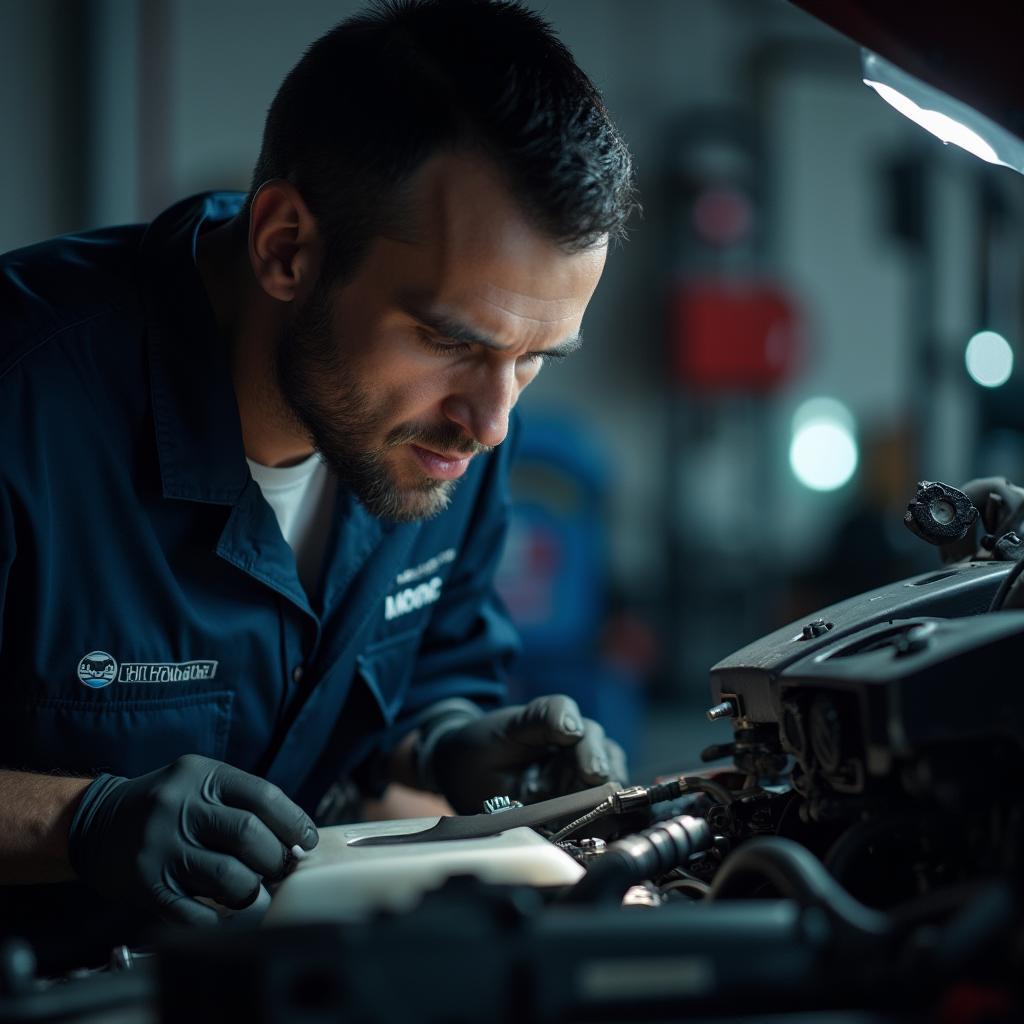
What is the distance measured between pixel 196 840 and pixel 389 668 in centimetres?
49

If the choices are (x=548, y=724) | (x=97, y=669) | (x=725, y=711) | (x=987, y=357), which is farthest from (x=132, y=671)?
(x=987, y=357)

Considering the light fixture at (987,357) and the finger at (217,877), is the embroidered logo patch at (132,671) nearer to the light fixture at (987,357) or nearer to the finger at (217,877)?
the finger at (217,877)

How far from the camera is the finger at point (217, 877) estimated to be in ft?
2.91

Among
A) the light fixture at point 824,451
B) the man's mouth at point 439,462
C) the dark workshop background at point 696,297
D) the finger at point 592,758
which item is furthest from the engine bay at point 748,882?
the light fixture at point 824,451

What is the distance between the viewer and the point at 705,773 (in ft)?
3.13

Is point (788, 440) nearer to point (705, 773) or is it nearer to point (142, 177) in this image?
point (142, 177)

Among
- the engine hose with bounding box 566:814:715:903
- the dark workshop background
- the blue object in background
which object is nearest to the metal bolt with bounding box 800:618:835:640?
the engine hose with bounding box 566:814:715:903

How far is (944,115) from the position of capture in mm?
938

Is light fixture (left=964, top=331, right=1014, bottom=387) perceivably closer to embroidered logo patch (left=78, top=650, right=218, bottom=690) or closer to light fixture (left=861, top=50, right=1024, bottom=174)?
light fixture (left=861, top=50, right=1024, bottom=174)

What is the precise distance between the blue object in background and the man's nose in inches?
106

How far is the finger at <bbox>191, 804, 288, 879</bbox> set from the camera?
89 centimetres

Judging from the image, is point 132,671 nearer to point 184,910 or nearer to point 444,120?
point 184,910

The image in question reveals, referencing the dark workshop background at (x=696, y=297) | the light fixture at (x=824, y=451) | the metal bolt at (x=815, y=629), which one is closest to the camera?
the metal bolt at (x=815, y=629)

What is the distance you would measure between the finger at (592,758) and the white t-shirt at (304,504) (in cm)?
32
